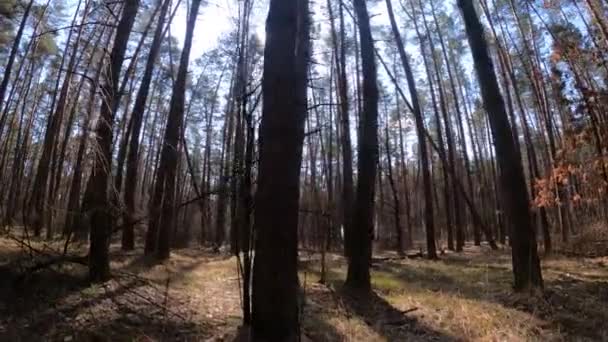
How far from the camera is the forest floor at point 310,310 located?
461cm

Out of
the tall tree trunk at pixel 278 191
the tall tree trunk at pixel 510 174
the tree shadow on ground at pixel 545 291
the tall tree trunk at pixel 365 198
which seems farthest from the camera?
the tall tree trunk at pixel 365 198

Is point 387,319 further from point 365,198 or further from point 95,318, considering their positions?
point 95,318

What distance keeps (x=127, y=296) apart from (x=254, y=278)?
10.7 feet

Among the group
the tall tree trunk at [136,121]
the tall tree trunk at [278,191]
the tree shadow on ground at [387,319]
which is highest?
the tall tree trunk at [136,121]

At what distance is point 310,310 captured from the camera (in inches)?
237

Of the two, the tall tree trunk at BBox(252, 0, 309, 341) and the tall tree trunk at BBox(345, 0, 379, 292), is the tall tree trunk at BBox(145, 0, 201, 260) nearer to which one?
the tall tree trunk at BBox(345, 0, 379, 292)

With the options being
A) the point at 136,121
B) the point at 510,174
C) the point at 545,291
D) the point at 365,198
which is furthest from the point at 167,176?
the point at 545,291

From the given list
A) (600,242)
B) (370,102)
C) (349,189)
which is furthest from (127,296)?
(600,242)

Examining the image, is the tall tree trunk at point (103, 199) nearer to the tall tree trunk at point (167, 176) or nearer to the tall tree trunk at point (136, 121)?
the tall tree trunk at point (167, 176)

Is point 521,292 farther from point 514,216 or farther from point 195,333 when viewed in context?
point 195,333

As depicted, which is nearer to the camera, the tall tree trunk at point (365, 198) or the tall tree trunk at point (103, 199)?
the tall tree trunk at point (103, 199)

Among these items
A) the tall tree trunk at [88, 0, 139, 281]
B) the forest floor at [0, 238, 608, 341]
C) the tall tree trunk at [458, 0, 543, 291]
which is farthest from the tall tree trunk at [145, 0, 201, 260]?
the tall tree trunk at [458, 0, 543, 291]

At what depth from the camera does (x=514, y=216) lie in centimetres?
662

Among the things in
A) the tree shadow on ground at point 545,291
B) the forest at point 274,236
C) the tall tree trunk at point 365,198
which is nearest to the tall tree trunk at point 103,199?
the forest at point 274,236
